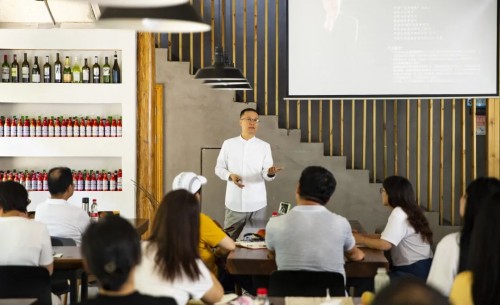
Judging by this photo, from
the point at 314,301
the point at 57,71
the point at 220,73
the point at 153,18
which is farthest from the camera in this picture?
the point at 57,71

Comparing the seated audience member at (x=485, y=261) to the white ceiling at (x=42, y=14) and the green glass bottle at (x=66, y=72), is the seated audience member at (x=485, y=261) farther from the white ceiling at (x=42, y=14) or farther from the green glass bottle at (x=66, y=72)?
the white ceiling at (x=42, y=14)

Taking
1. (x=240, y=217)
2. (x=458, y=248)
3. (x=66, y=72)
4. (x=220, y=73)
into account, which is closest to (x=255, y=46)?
(x=66, y=72)

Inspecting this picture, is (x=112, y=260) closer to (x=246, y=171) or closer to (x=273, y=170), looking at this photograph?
(x=273, y=170)

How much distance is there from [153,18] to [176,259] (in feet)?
3.50

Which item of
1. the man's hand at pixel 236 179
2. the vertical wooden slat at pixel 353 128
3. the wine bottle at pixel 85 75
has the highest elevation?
the wine bottle at pixel 85 75

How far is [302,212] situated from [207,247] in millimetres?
861

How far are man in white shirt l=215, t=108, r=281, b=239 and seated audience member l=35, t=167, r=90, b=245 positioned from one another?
6.44 feet

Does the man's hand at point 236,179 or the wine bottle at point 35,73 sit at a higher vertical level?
the wine bottle at point 35,73

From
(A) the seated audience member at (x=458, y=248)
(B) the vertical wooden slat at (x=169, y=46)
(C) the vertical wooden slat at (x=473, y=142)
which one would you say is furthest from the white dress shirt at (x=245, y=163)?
(A) the seated audience member at (x=458, y=248)

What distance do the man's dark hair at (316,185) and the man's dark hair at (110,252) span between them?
6.37ft

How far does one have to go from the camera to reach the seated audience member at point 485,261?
2549mm

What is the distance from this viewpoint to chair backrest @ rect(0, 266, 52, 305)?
424 centimetres

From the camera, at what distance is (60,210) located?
5.59m

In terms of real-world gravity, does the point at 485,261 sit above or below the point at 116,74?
below
